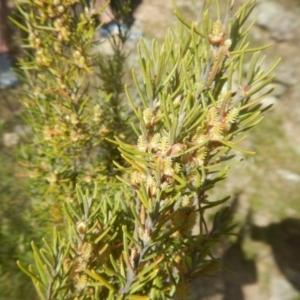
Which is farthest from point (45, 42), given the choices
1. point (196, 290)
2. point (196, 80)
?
point (196, 290)

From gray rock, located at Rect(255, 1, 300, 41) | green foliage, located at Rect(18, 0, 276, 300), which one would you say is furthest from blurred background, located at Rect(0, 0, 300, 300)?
green foliage, located at Rect(18, 0, 276, 300)

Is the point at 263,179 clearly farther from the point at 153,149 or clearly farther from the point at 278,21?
the point at 153,149

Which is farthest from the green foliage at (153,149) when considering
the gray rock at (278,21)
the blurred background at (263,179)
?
the gray rock at (278,21)

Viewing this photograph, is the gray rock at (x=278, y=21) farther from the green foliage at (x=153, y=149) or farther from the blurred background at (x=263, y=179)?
the green foliage at (x=153, y=149)

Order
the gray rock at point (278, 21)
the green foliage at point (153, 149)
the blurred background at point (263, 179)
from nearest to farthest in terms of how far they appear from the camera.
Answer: the green foliage at point (153, 149) < the blurred background at point (263, 179) < the gray rock at point (278, 21)

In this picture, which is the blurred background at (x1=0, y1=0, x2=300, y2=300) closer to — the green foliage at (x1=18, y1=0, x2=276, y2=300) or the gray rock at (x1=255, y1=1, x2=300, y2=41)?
the gray rock at (x1=255, y1=1, x2=300, y2=41)

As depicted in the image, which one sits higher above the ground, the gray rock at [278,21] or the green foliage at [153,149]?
the gray rock at [278,21]

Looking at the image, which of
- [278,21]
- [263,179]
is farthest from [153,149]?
[278,21]

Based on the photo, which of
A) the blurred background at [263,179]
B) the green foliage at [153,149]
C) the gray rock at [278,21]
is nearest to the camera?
the green foliage at [153,149]
